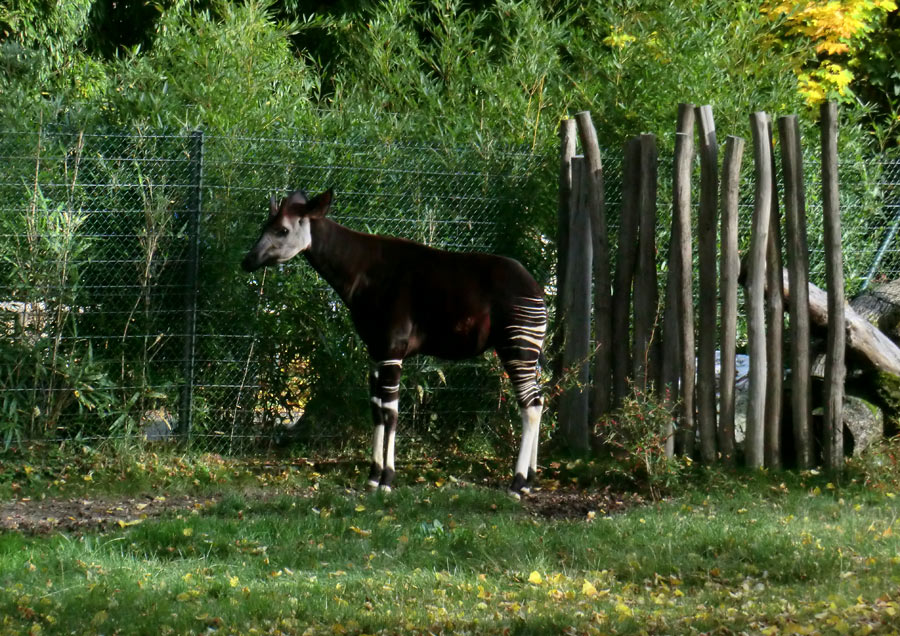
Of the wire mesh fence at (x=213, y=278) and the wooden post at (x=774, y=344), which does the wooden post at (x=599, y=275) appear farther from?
the wooden post at (x=774, y=344)

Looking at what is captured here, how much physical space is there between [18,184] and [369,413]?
2728mm

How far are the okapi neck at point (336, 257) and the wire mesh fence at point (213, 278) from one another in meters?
0.92

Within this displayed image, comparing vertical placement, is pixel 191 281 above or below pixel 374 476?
above

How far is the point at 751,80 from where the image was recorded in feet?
32.2

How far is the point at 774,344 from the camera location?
726cm

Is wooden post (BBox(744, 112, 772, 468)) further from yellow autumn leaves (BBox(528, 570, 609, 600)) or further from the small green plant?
yellow autumn leaves (BBox(528, 570, 609, 600))

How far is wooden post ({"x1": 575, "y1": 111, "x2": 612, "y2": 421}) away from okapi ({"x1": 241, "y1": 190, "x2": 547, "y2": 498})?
65 centimetres

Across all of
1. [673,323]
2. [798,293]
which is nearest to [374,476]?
[673,323]

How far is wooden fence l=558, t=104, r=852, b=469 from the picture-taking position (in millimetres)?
7203

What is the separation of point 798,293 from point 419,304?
2.39 meters

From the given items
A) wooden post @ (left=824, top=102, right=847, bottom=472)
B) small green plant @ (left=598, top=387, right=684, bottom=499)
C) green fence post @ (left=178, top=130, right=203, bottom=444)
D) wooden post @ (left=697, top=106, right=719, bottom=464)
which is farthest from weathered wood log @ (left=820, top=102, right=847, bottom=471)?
green fence post @ (left=178, top=130, right=203, bottom=444)

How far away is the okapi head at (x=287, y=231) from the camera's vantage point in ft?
22.1

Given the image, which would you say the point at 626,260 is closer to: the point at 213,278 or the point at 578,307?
the point at 578,307

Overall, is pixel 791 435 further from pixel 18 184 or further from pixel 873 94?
pixel 873 94
